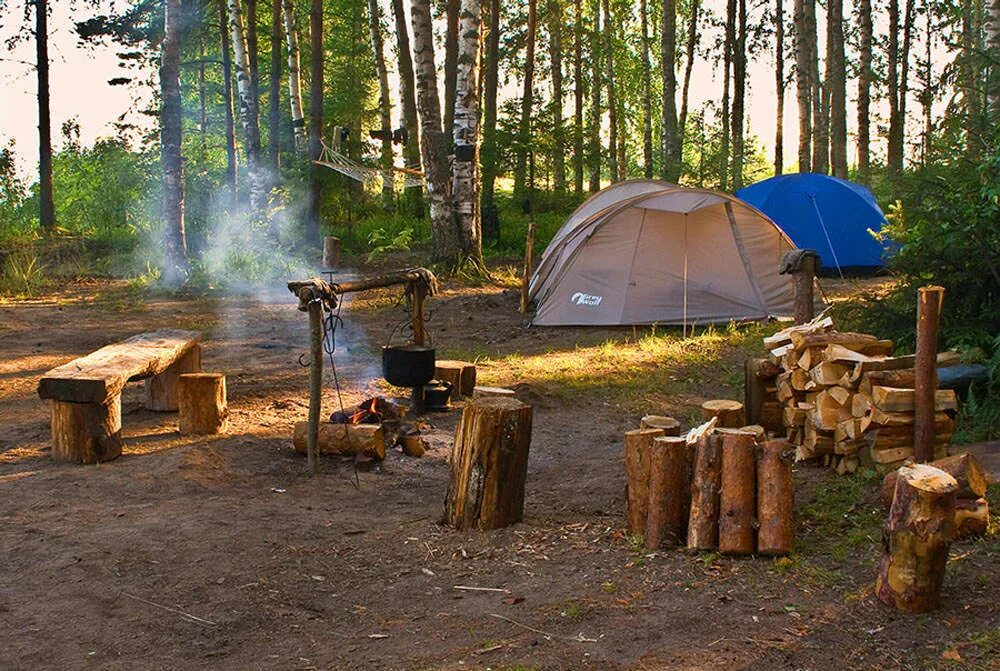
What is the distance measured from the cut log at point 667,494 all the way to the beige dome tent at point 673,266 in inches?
280

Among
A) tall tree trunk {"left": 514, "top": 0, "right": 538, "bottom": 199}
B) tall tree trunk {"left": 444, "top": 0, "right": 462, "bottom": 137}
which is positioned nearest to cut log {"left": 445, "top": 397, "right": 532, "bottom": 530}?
tall tree trunk {"left": 514, "top": 0, "right": 538, "bottom": 199}

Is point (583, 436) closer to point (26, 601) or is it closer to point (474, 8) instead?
point (26, 601)

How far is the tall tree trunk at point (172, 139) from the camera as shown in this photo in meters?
14.0

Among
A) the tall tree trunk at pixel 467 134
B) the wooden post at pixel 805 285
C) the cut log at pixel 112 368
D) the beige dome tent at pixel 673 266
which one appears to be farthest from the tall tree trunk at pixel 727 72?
the cut log at pixel 112 368

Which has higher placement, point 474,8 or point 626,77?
point 626,77

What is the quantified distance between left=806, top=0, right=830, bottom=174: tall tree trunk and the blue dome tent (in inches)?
142

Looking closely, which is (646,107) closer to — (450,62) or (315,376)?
(450,62)

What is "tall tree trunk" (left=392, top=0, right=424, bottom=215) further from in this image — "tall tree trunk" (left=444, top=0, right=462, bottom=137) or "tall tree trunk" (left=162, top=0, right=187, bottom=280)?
"tall tree trunk" (left=162, top=0, right=187, bottom=280)

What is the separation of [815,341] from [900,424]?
830 millimetres

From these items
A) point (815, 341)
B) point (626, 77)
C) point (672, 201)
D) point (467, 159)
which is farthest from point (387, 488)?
point (626, 77)

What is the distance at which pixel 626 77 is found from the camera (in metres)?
37.5

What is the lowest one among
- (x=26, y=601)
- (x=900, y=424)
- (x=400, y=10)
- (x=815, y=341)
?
(x=26, y=601)

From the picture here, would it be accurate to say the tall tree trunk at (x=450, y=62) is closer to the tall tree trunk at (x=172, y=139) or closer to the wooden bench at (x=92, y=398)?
the tall tree trunk at (x=172, y=139)

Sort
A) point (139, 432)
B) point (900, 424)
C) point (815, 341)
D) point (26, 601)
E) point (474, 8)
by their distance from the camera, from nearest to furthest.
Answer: point (26, 601) → point (900, 424) → point (815, 341) → point (139, 432) → point (474, 8)
